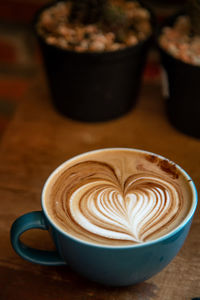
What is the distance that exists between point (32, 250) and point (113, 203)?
12cm

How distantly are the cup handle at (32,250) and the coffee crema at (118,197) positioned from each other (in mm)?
20

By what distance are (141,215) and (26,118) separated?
41 cm

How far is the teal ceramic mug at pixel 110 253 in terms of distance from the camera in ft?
1.37

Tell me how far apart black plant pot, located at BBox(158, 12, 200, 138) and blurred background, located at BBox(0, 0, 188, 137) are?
284 mm

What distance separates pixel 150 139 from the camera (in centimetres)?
74

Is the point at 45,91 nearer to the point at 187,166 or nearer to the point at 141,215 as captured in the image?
the point at 187,166

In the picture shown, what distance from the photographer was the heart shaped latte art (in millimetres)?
444

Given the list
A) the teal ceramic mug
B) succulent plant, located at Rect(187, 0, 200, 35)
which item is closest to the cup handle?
the teal ceramic mug

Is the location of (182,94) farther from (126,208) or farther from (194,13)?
(126,208)

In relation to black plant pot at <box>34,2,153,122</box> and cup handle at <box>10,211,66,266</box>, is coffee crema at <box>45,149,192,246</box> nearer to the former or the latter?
cup handle at <box>10,211,66,266</box>

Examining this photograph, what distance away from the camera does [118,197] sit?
1.60ft

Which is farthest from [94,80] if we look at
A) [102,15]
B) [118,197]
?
[118,197]

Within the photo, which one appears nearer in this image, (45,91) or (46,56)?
(46,56)

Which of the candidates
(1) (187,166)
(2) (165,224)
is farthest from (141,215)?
(1) (187,166)
